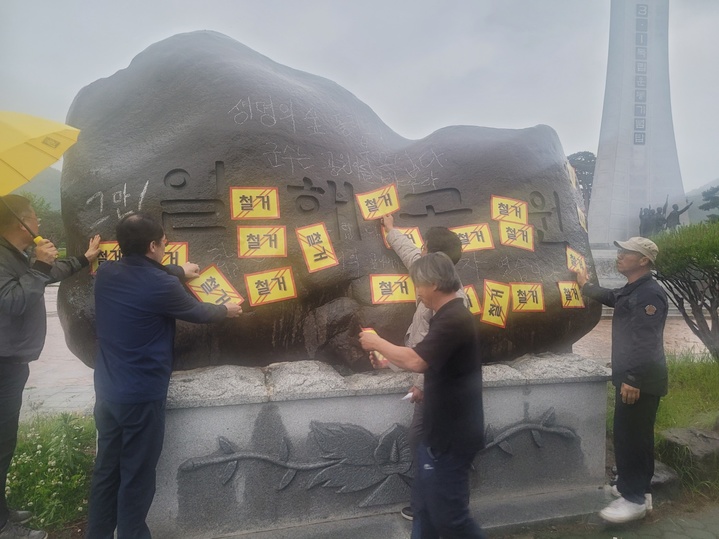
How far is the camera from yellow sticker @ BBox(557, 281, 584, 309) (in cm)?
381

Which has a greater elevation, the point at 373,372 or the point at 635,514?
the point at 373,372

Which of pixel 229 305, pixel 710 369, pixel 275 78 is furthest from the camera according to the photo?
pixel 710 369

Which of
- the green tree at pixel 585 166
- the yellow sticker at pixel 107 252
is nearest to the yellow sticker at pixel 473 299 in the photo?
the yellow sticker at pixel 107 252

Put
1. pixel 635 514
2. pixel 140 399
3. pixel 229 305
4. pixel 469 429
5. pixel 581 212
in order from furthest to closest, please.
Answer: pixel 581 212 → pixel 635 514 → pixel 229 305 → pixel 140 399 → pixel 469 429

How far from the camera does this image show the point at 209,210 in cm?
319

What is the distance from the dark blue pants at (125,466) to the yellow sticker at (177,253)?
989 millimetres

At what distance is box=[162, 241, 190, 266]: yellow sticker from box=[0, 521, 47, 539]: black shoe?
1.78 m

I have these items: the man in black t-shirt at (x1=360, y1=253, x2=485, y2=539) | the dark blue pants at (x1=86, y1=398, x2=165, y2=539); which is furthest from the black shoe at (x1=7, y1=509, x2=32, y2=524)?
the man in black t-shirt at (x1=360, y1=253, x2=485, y2=539)

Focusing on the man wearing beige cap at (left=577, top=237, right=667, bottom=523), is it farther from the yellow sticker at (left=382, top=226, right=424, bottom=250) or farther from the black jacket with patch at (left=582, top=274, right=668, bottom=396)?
the yellow sticker at (left=382, top=226, right=424, bottom=250)

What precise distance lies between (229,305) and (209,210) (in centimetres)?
82

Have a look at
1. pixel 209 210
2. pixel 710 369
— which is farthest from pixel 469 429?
pixel 710 369

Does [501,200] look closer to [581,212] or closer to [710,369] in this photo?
[581,212]

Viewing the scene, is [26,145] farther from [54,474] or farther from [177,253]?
[54,474]

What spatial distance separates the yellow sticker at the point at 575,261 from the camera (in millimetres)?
3979
